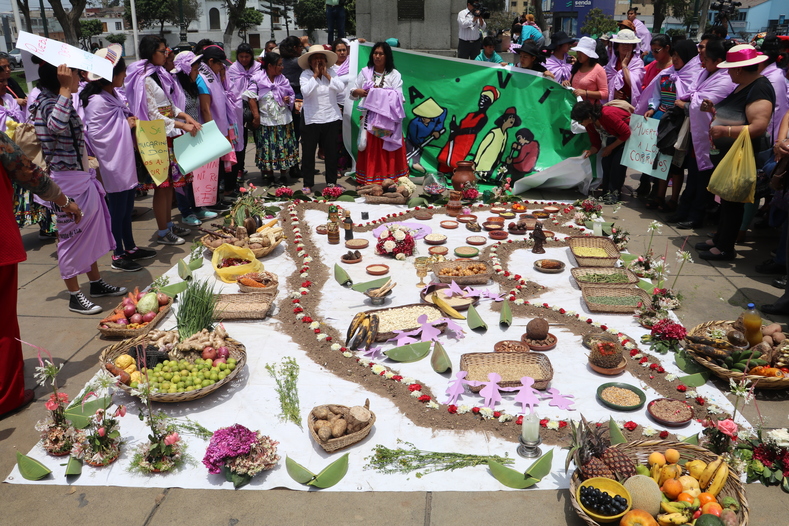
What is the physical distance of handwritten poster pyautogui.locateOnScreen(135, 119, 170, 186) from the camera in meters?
6.50

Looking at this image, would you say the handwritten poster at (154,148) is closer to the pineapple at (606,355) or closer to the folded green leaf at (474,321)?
the folded green leaf at (474,321)

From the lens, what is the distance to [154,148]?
21.7 ft

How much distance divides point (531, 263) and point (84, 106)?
4.72 meters

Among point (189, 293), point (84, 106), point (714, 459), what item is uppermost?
point (84, 106)

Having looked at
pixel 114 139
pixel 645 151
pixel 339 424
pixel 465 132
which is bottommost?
pixel 339 424

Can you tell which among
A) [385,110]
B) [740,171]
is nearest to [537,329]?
[740,171]

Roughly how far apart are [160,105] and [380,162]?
3.32 m

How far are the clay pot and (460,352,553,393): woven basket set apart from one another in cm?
447

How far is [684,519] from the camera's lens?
2916mm

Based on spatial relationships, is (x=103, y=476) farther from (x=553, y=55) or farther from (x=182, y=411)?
(x=553, y=55)

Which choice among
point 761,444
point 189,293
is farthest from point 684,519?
point 189,293

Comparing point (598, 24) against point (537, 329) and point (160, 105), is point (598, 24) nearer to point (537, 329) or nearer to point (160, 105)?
point (160, 105)

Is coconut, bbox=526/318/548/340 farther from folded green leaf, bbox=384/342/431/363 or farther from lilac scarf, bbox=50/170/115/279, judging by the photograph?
lilac scarf, bbox=50/170/115/279

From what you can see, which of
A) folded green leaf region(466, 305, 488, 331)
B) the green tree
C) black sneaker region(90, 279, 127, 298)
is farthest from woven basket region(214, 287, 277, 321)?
the green tree
